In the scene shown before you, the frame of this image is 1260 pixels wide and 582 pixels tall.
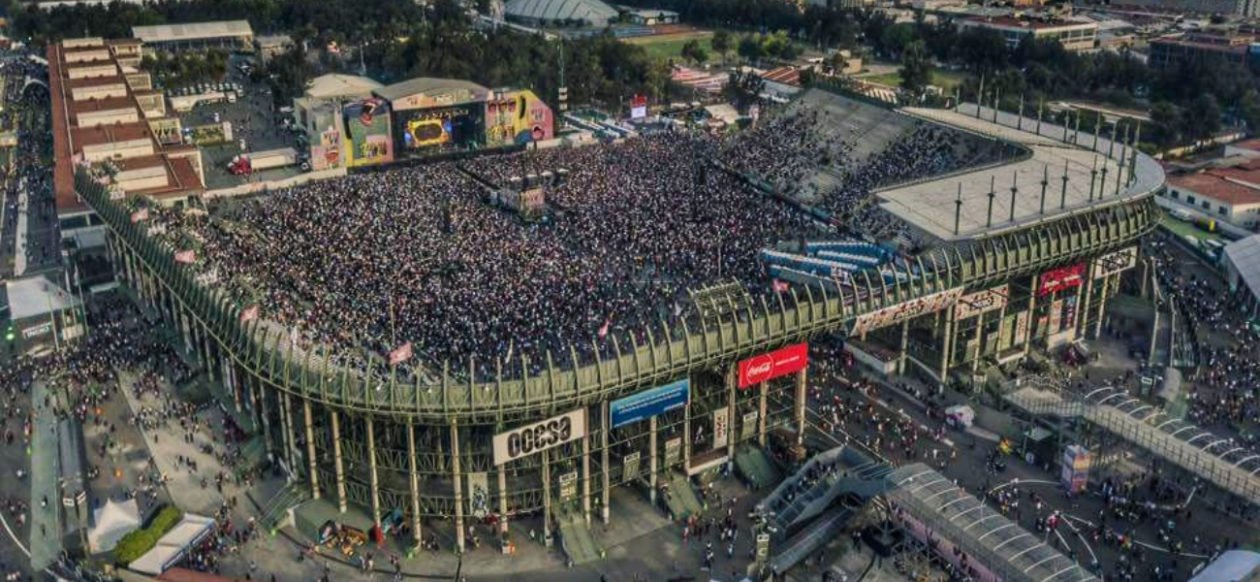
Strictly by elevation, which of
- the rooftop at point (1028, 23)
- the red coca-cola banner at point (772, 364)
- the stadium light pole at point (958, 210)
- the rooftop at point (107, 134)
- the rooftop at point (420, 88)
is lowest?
the red coca-cola banner at point (772, 364)

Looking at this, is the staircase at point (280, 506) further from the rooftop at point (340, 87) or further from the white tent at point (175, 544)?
the rooftop at point (340, 87)

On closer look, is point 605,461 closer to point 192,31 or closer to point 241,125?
point 241,125

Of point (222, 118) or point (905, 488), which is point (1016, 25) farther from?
point (905, 488)

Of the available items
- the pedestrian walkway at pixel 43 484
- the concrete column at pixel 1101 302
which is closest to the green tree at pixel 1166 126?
the concrete column at pixel 1101 302

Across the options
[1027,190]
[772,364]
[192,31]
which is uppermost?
[192,31]

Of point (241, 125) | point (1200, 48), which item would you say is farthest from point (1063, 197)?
point (1200, 48)

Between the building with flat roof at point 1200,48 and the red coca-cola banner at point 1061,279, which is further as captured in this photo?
the building with flat roof at point 1200,48
